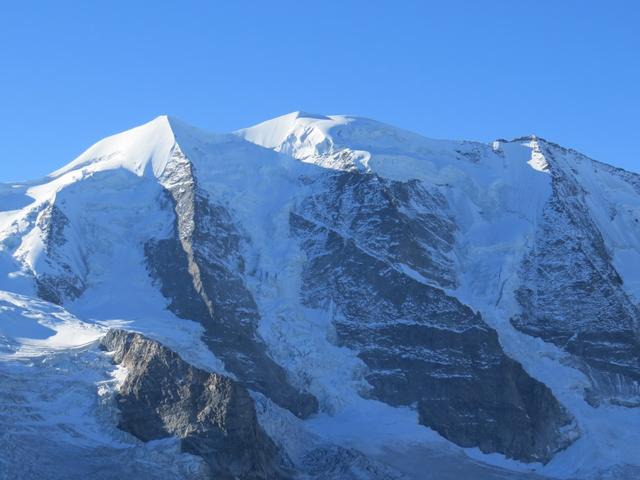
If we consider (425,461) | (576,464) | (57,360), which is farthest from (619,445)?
(57,360)

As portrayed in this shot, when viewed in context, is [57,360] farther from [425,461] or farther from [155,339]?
[425,461]

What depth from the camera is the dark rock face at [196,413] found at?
174 metres

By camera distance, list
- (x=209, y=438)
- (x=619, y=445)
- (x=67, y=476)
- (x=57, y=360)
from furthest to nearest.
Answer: (x=619, y=445) < (x=57, y=360) < (x=209, y=438) < (x=67, y=476)

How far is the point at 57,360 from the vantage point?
7328 inches

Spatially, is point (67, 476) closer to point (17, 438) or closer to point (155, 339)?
point (17, 438)

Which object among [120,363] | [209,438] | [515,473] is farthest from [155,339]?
[515,473]

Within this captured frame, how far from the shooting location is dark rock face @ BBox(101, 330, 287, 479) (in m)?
174

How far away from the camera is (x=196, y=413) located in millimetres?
178250

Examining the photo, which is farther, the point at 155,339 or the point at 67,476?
the point at 155,339

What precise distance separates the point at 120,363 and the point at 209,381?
12.6m

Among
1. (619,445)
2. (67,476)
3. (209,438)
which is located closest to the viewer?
(67,476)

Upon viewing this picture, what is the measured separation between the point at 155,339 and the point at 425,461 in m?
34.7

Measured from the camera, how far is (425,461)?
192 meters

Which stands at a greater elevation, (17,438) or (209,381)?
(209,381)
